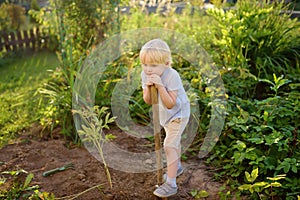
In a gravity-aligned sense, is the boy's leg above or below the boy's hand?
below

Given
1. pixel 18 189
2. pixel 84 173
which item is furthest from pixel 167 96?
pixel 18 189

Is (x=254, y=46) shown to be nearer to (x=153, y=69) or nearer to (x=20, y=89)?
(x=153, y=69)

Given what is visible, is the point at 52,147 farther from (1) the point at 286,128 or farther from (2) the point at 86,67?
(1) the point at 286,128

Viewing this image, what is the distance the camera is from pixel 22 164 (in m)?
2.77

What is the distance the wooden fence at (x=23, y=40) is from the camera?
6.74m

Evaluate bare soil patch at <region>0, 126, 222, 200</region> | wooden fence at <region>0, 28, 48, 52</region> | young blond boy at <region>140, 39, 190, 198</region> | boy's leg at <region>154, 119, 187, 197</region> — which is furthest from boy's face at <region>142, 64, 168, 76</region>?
wooden fence at <region>0, 28, 48, 52</region>

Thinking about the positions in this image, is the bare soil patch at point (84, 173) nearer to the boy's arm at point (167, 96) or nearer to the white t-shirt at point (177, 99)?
the white t-shirt at point (177, 99)

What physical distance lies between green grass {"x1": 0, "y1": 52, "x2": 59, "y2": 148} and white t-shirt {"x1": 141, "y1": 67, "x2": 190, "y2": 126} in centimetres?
185

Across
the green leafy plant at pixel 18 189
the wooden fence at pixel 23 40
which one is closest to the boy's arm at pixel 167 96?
the green leafy plant at pixel 18 189

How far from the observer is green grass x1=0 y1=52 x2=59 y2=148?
11.8 feet

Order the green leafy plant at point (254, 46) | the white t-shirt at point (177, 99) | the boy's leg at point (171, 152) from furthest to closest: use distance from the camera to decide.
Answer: the green leafy plant at point (254, 46) → the boy's leg at point (171, 152) → the white t-shirt at point (177, 99)

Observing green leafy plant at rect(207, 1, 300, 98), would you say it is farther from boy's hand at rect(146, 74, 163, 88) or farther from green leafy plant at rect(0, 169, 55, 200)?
green leafy plant at rect(0, 169, 55, 200)

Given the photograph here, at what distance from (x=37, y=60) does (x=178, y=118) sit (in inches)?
196

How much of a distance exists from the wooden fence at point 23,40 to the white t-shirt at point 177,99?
18.0ft
